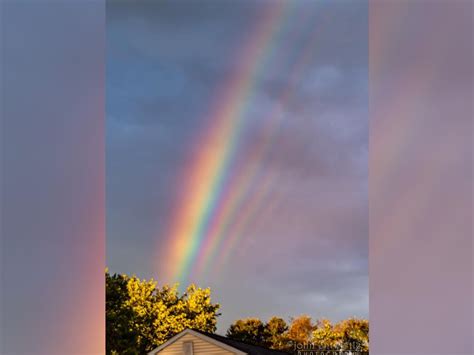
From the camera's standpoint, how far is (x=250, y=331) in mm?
18234

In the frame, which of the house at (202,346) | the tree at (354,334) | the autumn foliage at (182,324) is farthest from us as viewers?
the autumn foliage at (182,324)

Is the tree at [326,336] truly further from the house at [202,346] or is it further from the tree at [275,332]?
the house at [202,346]

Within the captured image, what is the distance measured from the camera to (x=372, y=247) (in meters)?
1.25

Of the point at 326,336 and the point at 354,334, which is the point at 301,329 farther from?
the point at 354,334

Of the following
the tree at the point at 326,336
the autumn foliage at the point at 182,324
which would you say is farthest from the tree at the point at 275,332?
the tree at the point at 326,336

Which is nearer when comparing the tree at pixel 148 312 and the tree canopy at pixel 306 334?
the tree canopy at pixel 306 334

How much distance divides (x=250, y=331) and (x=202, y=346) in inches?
228

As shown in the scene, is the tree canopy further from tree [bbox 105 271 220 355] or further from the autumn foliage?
tree [bbox 105 271 220 355]

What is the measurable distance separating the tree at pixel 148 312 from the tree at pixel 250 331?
2.61ft

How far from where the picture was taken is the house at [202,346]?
12312mm

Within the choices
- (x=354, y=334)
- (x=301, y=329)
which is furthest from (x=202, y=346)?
(x=354, y=334)

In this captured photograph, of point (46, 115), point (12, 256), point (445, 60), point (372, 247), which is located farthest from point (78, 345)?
point (445, 60)

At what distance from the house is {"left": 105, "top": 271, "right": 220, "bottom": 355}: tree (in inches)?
205

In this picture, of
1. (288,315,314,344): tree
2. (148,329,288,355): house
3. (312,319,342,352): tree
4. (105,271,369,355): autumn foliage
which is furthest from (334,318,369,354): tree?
(148,329,288,355): house
